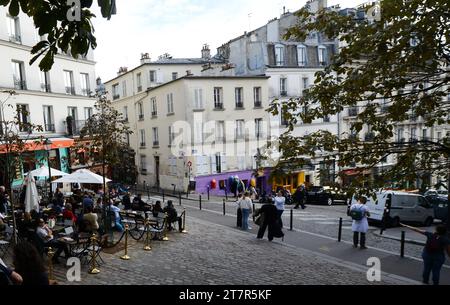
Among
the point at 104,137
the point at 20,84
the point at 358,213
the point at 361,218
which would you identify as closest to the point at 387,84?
the point at 358,213

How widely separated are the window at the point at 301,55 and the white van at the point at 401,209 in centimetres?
2065

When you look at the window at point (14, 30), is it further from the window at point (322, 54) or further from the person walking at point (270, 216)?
the window at point (322, 54)

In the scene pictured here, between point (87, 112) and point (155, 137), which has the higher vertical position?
point (87, 112)

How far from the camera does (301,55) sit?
3506 cm

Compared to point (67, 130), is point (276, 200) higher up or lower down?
lower down

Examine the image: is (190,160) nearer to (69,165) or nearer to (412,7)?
(69,165)

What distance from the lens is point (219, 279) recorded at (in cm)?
825

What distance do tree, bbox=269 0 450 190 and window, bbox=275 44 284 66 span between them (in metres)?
27.8

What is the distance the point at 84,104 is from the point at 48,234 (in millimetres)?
21731

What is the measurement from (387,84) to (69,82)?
26950mm

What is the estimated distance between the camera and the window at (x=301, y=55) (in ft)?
114

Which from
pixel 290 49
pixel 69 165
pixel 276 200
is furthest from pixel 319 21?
pixel 290 49

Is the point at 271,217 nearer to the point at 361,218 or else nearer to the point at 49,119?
the point at 361,218

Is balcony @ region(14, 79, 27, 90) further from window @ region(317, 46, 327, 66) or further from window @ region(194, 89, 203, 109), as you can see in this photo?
window @ region(317, 46, 327, 66)
